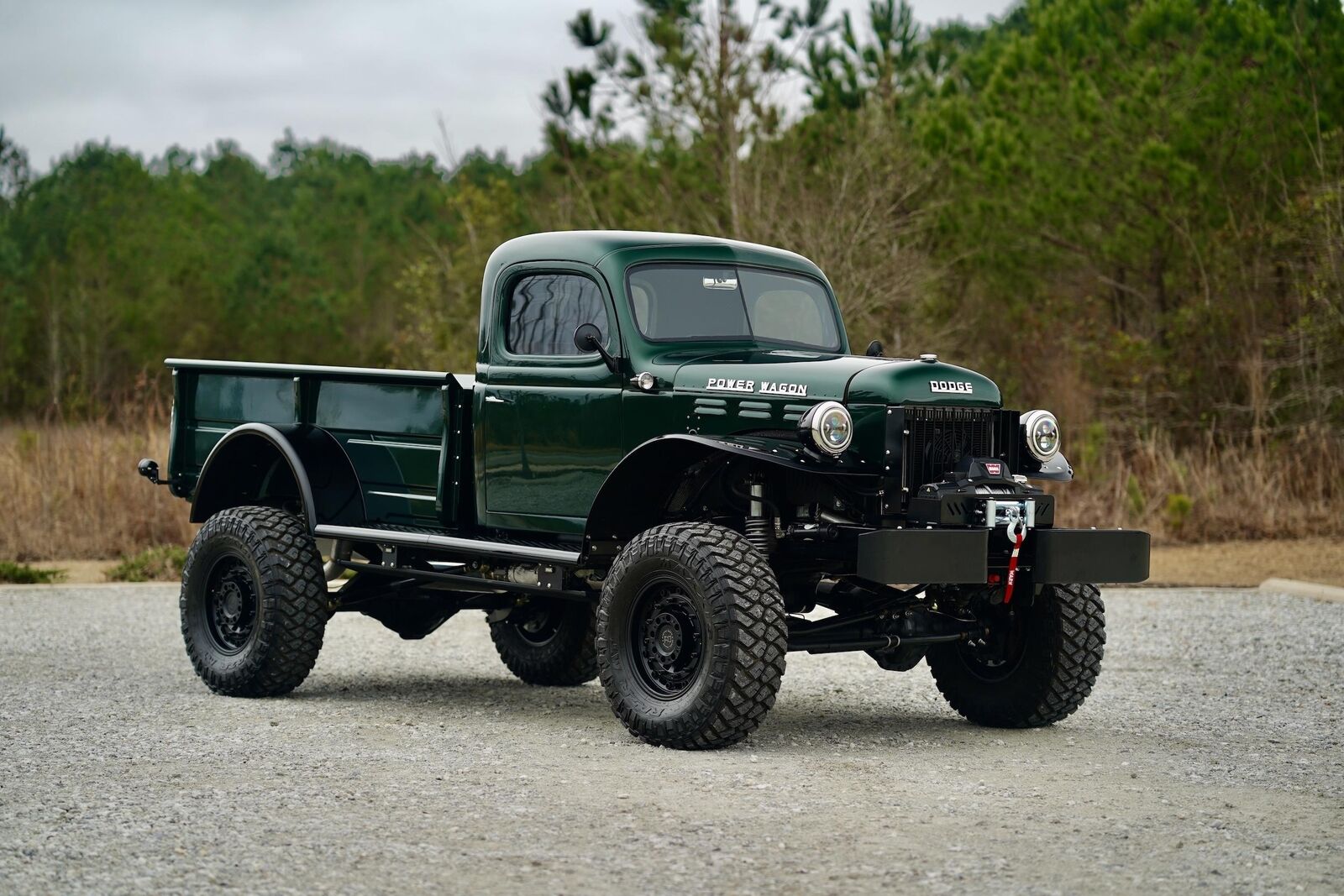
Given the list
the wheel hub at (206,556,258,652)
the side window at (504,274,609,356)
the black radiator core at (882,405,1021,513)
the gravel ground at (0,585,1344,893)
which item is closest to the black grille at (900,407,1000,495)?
the black radiator core at (882,405,1021,513)

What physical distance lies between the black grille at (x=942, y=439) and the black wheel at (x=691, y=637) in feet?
2.63

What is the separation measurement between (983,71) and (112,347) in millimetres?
28554

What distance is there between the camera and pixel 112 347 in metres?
47.2

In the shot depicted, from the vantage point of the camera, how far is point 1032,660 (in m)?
8.06

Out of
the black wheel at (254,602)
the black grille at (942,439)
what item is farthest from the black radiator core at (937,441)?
the black wheel at (254,602)

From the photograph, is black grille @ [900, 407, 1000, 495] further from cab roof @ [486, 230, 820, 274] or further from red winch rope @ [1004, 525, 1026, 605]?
cab roof @ [486, 230, 820, 274]

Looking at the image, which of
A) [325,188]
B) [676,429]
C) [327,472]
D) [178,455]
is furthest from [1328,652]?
[325,188]

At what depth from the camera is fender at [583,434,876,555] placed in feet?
23.7

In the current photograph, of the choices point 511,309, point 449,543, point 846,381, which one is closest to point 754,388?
point 846,381

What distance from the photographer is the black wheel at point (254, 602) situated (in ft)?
29.3

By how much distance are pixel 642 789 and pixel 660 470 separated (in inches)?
73.9

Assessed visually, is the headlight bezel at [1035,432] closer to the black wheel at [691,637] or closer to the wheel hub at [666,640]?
the black wheel at [691,637]

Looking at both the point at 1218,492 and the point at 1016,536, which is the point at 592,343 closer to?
the point at 1016,536

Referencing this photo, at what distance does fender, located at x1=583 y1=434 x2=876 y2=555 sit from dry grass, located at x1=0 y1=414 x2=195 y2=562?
10.4 m
